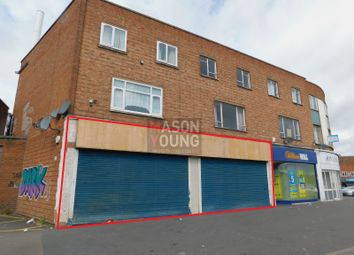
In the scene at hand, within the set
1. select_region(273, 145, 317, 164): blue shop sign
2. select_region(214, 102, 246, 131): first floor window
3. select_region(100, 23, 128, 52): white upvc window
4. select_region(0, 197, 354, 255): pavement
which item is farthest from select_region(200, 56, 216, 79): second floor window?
select_region(0, 197, 354, 255): pavement

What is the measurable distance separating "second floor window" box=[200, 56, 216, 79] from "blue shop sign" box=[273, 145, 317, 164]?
20.4 ft

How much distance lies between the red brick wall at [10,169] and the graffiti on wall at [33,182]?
1.75 ft

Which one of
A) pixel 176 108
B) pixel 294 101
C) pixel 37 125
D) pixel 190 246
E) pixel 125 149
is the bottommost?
pixel 190 246

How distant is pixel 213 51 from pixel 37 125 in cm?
1062

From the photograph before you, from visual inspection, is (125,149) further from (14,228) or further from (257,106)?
(257,106)

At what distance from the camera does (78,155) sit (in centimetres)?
930

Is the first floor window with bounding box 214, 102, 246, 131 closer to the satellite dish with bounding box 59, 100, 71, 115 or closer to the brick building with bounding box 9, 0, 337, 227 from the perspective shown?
the brick building with bounding box 9, 0, 337, 227

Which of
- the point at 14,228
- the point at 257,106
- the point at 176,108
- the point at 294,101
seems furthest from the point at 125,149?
the point at 294,101

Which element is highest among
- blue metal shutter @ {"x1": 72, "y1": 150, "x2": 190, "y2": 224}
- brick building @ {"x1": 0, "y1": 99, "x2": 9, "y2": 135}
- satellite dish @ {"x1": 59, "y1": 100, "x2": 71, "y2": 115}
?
brick building @ {"x1": 0, "y1": 99, "x2": 9, "y2": 135}

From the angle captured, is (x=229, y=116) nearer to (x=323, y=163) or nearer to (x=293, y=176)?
(x=293, y=176)

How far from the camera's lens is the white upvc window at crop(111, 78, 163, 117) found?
10914mm

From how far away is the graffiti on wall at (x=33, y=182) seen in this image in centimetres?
1014

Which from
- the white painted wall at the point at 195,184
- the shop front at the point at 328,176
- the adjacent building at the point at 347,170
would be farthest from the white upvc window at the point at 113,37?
the adjacent building at the point at 347,170

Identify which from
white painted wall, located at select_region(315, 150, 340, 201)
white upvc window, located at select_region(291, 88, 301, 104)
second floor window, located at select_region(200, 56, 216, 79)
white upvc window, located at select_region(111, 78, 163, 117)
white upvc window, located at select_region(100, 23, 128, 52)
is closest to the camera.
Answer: white upvc window, located at select_region(111, 78, 163, 117)
